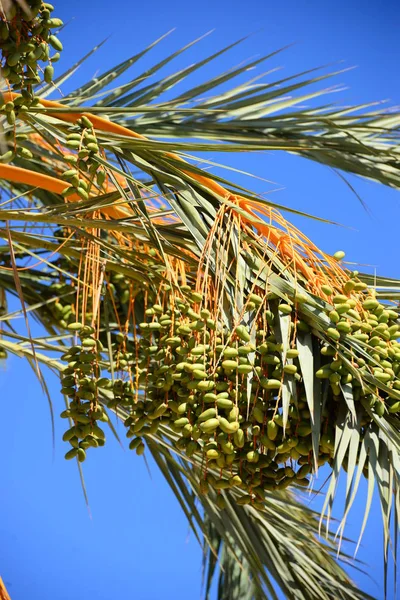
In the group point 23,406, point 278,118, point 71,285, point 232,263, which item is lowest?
point 232,263

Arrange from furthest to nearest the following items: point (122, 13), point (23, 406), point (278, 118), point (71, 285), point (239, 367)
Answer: point (23, 406) → point (122, 13) → point (71, 285) → point (278, 118) → point (239, 367)

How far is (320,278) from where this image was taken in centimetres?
133

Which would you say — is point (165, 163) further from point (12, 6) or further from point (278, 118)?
point (278, 118)

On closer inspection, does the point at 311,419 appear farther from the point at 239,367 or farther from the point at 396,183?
the point at 396,183

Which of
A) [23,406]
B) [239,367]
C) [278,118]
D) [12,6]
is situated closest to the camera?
[239,367]

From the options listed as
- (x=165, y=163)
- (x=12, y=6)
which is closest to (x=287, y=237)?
(x=165, y=163)

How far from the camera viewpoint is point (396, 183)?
6.89 ft

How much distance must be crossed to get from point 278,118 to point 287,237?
2.40 feet

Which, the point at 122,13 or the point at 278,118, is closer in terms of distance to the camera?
the point at 278,118

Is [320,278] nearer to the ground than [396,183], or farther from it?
nearer to the ground

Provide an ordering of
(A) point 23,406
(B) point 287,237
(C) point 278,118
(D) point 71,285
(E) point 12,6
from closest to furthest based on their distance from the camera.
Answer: (E) point 12,6
(B) point 287,237
(C) point 278,118
(D) point 71,285
(A) point 23,406

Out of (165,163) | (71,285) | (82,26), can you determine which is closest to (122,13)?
(82,26)

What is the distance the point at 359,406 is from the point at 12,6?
734mm

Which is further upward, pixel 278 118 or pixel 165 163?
pixel 278 118
